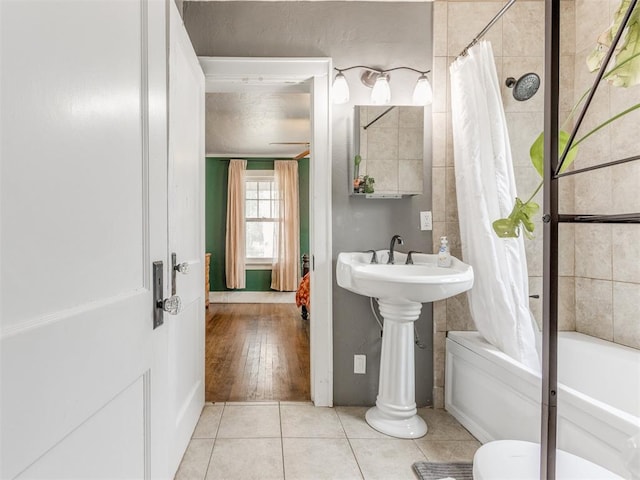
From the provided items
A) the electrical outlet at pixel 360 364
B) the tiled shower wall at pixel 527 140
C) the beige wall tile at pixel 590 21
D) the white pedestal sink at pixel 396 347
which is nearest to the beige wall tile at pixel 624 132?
the tiled shower wall at pixel 527 140

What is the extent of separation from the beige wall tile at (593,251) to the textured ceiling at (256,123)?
213 cm

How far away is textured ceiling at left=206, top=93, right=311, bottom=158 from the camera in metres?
3.63

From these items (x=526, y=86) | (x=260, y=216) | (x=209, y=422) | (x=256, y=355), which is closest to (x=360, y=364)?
(x=209, y=422)

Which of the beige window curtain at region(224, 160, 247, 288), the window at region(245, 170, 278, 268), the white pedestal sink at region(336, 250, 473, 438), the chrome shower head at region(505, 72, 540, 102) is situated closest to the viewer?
the white pedestal sink at region(336, 250, 473, 438)

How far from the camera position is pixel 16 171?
492mm

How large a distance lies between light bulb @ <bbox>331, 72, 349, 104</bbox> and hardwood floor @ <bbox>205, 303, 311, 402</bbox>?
1872mm

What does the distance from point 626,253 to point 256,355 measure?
2.77m

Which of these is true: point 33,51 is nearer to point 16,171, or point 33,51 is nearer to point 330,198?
point 16,171

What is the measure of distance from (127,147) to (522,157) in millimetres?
2240

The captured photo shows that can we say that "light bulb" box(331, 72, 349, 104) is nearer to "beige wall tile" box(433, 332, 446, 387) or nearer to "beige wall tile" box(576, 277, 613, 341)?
"beige wall tile" box(433, 332, 446, 387)

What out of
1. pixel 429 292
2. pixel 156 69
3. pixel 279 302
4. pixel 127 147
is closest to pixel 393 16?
pixel 429 292

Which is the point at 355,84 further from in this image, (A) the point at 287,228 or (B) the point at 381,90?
(A) the point at 287,228

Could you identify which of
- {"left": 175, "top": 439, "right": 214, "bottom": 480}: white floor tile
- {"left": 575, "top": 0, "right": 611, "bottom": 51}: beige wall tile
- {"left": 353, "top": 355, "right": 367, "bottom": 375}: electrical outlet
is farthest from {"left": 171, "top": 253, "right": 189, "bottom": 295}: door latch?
{"left": 575, "top": 0, "right": 611, "bottom": 51}: beige wall tile

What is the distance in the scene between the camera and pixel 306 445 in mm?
1854
